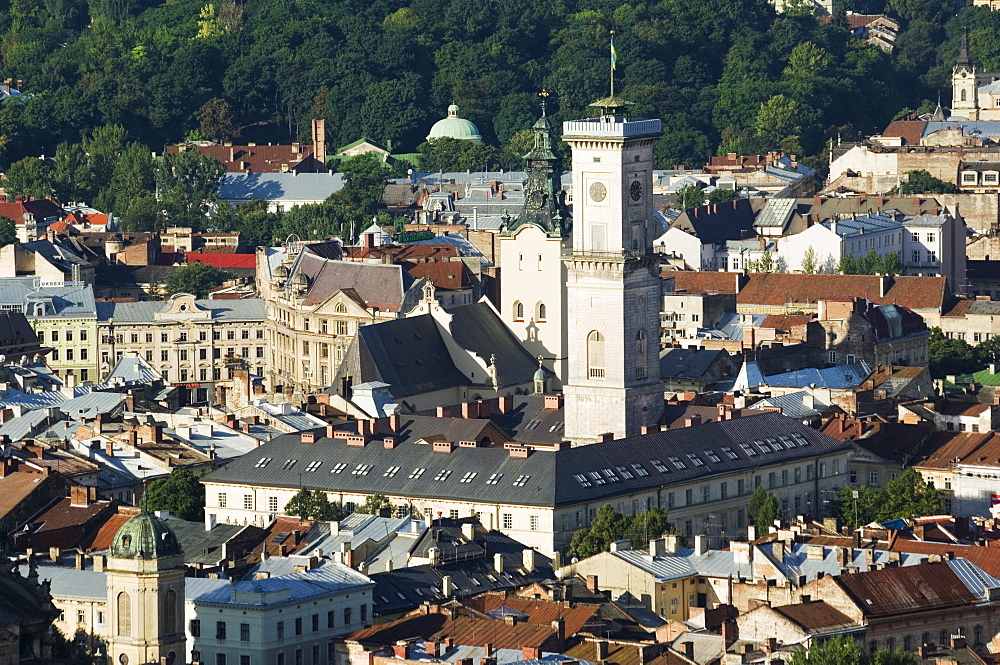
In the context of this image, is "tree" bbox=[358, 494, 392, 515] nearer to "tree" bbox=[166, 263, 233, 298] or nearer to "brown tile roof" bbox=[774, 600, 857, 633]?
"brown tile roof" bbox=[774, 600, 857, 633]

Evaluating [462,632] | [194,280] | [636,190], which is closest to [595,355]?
[636,190]

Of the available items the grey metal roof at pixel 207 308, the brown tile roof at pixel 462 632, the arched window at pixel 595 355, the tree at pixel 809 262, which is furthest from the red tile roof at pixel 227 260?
the brown tile roof at pixel 462 632

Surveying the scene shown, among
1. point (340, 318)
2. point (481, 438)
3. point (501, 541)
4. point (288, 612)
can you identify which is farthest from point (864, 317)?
point (288, 612)

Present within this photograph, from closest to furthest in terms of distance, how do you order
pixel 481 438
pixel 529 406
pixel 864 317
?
pixel 481 438 < pixel 529 406 < pixel 864 317

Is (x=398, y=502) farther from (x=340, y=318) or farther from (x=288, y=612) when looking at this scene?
(x=340, y=318)

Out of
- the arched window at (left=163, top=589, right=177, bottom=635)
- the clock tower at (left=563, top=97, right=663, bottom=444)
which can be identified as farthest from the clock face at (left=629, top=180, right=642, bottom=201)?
the arched window at (left=163, top=589, right=177, bottom=635)

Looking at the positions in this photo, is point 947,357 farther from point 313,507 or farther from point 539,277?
point 313,507
